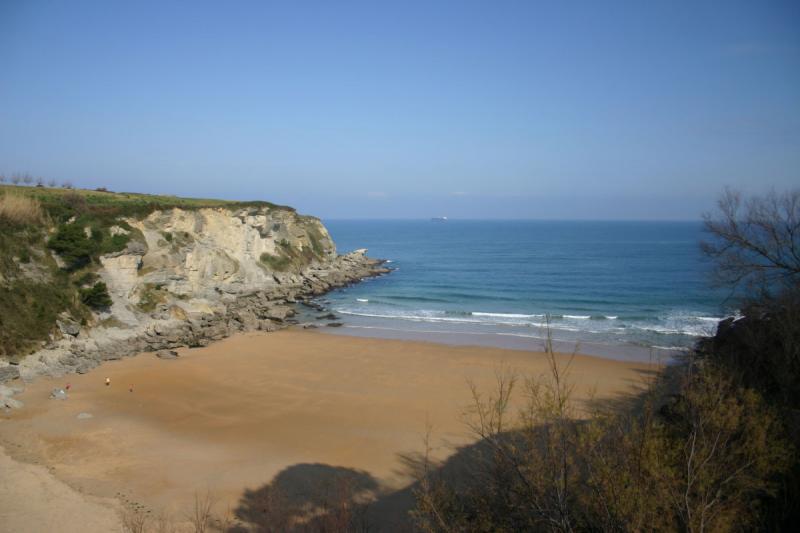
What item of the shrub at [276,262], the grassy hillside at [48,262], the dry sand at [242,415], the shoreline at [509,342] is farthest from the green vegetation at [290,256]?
the dry sand at [242,415]

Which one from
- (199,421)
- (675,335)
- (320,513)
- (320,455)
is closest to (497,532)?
(320,513)

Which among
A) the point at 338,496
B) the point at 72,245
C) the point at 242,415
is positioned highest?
the point at 72,245

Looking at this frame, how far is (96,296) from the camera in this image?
2692 centimetres

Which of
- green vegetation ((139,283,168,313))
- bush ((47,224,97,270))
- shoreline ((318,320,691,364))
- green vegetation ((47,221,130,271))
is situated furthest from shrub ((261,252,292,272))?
bush ((47,224,97,270))

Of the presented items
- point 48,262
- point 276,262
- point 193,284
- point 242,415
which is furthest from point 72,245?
point 276,262

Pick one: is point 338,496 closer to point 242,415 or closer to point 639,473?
point 242,415

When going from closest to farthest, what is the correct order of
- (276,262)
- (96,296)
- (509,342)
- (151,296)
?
(96,296) < (509,342) < (151,296) < (276,262)

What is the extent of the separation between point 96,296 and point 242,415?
1412cm

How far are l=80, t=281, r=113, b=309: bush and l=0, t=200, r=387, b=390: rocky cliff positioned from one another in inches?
16.8

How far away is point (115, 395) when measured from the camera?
20297mm

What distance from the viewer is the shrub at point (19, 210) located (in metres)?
27.2

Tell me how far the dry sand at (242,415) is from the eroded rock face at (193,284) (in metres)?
2.07

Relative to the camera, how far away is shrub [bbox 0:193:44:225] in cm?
2725

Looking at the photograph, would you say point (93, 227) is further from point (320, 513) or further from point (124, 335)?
point (320, 513)
